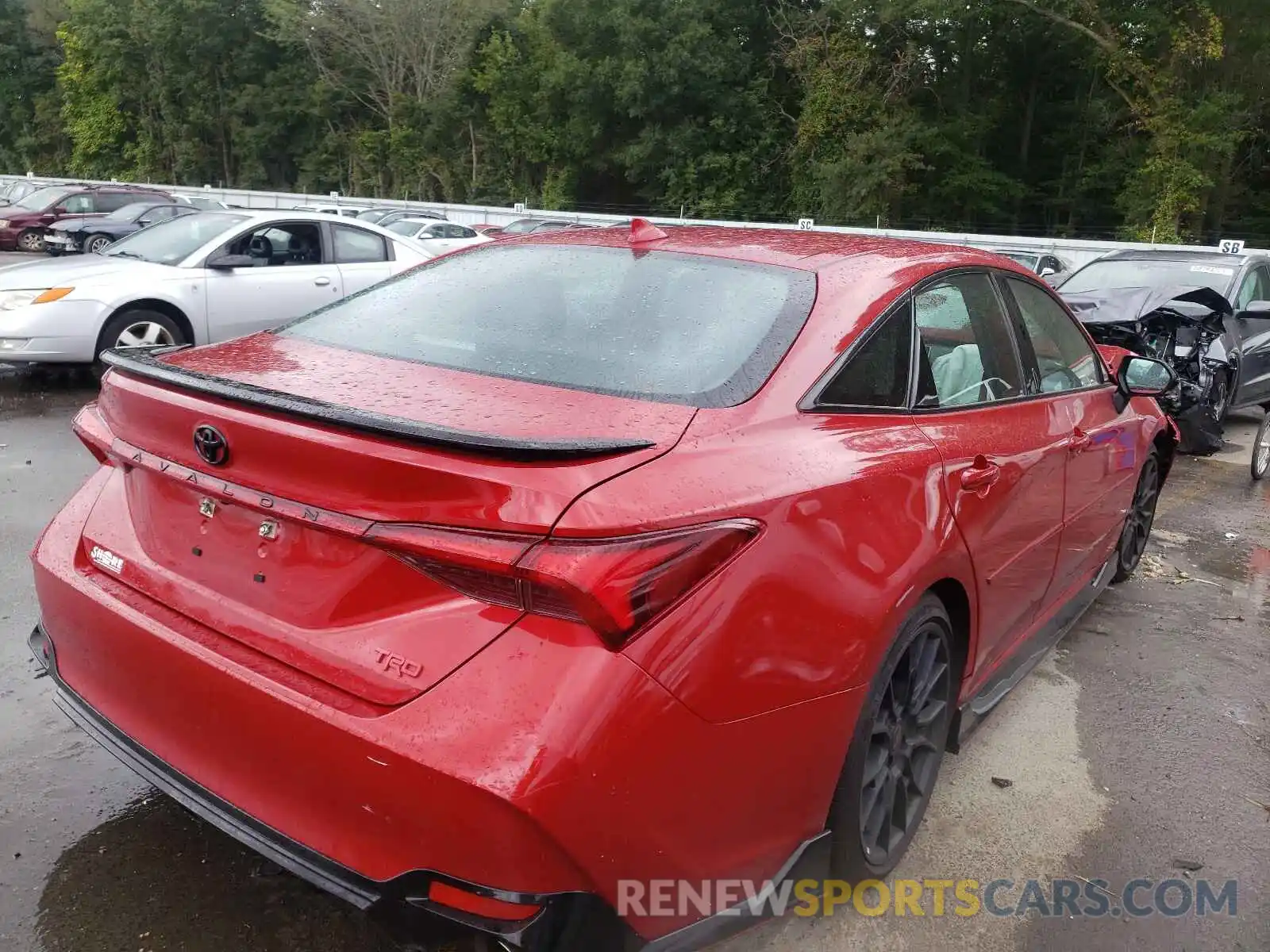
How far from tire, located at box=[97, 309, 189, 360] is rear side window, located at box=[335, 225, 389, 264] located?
69.3 inches

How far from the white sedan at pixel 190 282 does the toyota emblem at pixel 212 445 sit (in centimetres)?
547

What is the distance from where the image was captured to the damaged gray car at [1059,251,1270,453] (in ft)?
26.6

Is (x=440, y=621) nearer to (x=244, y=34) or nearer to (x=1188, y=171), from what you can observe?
(x=1188, y=171)

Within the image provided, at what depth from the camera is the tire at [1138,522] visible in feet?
15.9

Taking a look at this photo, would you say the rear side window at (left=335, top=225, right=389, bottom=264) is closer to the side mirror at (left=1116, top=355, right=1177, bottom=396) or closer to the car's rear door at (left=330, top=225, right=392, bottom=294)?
the car's rear door at (left=330, top=225, right=392, bottom=294)

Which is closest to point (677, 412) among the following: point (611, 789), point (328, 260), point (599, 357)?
point (599, 357)

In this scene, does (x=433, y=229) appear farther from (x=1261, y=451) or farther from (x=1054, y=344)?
(x=1054, y=344)

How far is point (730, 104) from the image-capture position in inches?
1639

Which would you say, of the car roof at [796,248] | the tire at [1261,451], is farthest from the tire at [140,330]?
the tire at [1261,451]

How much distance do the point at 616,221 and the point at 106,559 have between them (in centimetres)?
2875

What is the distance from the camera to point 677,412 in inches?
83.6

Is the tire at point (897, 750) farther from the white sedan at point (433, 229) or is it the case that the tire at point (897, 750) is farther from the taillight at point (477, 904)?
the white sedan at point (433, 229)

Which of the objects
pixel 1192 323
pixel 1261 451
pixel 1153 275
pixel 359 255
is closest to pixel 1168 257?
pixel 1153 275

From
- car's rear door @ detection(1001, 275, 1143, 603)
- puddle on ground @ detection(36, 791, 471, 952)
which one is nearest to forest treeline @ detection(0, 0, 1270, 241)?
car's rear door @ detection(1001, 275, 1143, 603)
